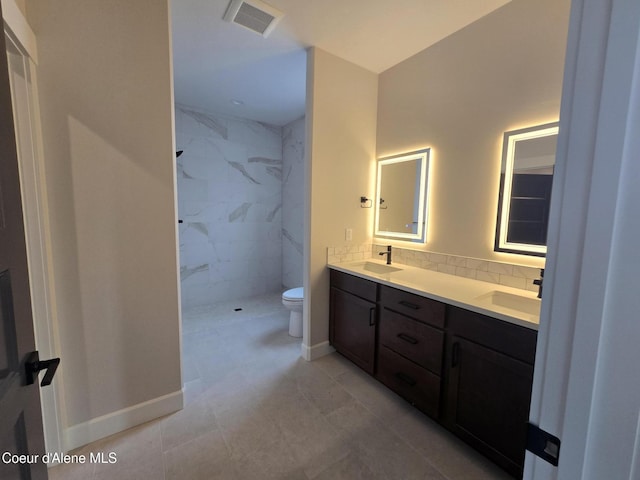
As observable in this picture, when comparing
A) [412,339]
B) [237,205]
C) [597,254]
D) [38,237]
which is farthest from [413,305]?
[237,205]

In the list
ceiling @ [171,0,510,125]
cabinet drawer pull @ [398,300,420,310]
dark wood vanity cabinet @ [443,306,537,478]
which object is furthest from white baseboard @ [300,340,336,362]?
ceiling @ [171,0,510,125]

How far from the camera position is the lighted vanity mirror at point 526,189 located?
1649 millimetres

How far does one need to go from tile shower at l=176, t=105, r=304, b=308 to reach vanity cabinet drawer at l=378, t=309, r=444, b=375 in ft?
7.30

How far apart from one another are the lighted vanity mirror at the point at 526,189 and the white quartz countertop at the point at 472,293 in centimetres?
30

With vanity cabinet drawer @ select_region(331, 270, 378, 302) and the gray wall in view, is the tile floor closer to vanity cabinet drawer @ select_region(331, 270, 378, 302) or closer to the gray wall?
the gray wall

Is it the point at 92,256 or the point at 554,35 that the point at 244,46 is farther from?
the point at 554,35

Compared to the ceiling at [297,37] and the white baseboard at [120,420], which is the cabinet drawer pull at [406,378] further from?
the ceiling at [297,37]

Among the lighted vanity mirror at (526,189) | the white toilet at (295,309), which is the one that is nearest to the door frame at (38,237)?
the white toilet at (295,309)

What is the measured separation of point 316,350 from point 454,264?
1.43 meters

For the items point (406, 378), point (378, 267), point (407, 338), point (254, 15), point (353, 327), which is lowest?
point (406, 378)

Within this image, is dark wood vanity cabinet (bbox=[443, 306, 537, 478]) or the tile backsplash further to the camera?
the tile backsplash

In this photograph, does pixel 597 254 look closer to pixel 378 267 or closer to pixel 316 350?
pixel 378 267

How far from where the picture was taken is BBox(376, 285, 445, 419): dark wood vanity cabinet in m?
1.64

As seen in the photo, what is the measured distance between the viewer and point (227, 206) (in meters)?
3.91
